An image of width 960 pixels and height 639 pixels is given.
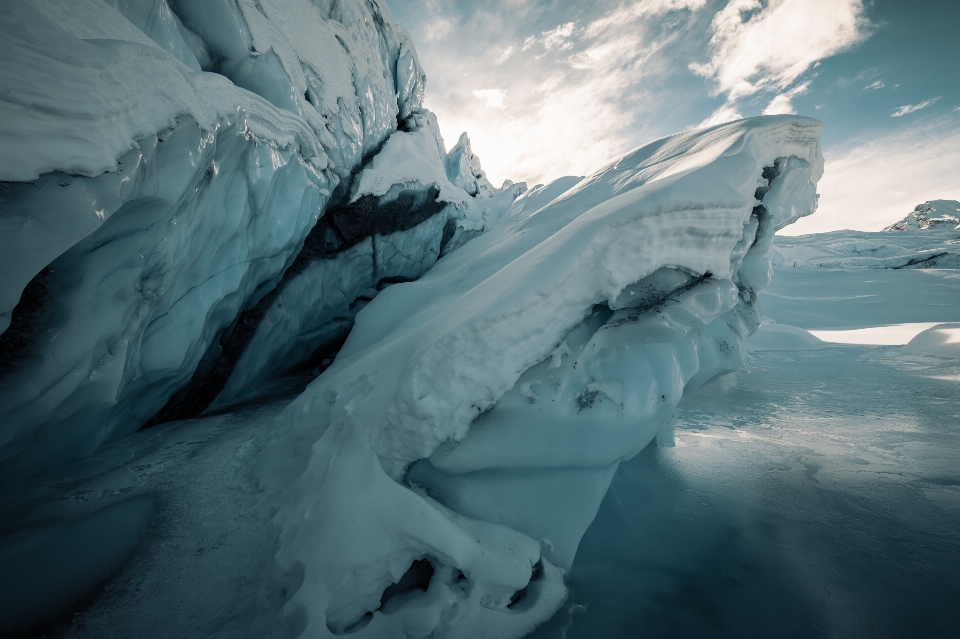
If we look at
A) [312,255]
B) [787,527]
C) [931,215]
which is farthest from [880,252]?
[312,255]

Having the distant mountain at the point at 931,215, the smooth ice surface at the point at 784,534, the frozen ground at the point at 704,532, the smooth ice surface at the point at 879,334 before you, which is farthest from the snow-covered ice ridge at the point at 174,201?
the distant mountain at the point at 931,215

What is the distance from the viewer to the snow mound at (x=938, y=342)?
216 inches

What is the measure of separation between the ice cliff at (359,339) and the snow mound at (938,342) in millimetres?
4550

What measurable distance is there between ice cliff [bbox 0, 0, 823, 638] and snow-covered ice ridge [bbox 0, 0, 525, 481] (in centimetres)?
1

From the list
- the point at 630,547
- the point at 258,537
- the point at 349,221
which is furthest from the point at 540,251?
the point at 349,221

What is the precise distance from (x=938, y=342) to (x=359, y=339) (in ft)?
29.3

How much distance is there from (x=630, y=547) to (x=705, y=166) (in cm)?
250

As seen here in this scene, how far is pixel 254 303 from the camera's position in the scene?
170 inches

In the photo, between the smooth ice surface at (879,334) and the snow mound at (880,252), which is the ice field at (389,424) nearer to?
the smooth ice surface at (879,334)

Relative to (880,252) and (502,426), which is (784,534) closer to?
(502,426)

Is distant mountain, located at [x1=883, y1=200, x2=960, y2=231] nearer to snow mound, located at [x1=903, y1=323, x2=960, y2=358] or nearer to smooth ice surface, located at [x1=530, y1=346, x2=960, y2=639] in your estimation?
snow mound, located at [x1=903, y1=323, x2=960, y2=358]

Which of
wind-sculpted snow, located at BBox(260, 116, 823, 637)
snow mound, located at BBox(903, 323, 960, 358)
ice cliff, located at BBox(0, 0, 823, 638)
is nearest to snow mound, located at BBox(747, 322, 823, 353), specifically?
snow mound, located at BBox(903, 323, 960, 358)

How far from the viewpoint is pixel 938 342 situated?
229 inches

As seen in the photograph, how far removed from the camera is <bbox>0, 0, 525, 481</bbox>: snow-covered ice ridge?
142 cm
